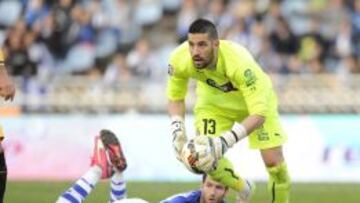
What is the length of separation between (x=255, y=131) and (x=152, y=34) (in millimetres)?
11940

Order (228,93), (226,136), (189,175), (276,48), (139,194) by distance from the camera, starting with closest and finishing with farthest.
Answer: (226,136) < (228,93) < (139,194) < (189,175) < (276,48)

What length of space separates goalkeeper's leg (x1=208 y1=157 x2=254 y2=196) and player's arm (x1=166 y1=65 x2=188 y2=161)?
46 centimetres

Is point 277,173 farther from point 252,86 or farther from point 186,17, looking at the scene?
point 186,17

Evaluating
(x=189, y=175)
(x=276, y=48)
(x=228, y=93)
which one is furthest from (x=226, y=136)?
(x=276, y=48)

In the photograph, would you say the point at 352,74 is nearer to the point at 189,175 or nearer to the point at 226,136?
the point at 189,175

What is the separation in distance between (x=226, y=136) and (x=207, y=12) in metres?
12.5

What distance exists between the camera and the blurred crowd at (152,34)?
2194cm

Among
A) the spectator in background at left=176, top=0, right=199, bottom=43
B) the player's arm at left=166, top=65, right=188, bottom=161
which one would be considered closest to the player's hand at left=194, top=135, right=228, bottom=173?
the player's arm at left=166, top=65, right=188, bottom=161

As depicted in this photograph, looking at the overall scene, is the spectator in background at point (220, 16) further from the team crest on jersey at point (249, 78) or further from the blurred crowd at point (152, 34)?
the team crest on jersey at point (249, 78)

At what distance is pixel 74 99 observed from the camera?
68.2 feet

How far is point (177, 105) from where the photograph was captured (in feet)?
39.2

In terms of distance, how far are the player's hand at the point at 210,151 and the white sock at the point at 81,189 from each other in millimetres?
1229

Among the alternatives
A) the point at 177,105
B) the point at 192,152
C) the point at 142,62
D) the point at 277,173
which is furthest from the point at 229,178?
the point at 142,62

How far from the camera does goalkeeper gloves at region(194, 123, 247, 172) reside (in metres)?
10.4
